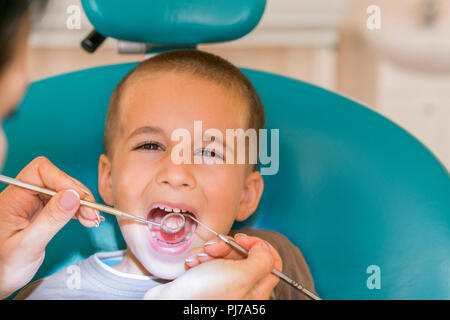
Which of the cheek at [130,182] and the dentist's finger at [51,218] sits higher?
the cheek at [130,182]

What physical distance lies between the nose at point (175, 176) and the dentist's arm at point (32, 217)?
0.24ft

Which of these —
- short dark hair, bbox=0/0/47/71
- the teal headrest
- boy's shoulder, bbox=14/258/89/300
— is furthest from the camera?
the teal headrest

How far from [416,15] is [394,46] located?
0.17 m

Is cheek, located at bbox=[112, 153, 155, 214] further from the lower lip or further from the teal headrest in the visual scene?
the teal headrest

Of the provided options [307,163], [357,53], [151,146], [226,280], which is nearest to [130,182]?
[151,146]

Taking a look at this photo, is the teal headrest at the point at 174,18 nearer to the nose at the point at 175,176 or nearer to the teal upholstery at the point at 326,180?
the teal upholstery at the point at 326,180

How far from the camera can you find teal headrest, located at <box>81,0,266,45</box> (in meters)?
0.65

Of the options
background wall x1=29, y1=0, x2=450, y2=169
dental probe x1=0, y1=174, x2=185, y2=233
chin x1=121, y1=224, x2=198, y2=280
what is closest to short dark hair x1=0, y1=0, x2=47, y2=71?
dental probe x1=0, y1=174, x2=185, y2=233

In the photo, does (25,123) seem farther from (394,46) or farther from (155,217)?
(394,46)

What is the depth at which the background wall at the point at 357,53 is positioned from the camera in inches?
57.6

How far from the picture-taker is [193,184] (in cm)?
52

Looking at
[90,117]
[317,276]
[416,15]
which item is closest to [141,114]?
[90,117]

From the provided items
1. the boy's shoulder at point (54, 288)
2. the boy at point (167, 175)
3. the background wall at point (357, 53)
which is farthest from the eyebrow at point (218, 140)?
the background wall at point (357, 53)
